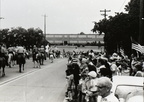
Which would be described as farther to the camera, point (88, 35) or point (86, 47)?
point (88, 35)

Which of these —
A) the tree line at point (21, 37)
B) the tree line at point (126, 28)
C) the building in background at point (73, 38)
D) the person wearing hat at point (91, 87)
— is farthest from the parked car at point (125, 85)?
the building in background at point (73, 38)

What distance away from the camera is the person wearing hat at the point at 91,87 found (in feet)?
28.1

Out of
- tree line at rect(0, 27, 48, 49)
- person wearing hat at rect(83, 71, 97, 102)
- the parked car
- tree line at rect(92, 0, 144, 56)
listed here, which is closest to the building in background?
tree line at rect(0, 27, 48, 49)

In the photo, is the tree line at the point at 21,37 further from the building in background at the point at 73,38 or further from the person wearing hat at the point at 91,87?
the person wearing hat at the point at 91,87

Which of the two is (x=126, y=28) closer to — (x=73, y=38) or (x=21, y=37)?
(x=21, y=37)

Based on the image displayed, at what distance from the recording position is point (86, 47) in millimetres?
97000

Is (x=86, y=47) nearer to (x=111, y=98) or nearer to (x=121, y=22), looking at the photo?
(x=121, y=22)

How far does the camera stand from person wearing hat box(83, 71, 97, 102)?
28.1ft

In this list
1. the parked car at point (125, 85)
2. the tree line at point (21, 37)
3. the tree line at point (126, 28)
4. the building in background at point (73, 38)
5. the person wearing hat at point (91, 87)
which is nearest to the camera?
the parked car at point (125, 85)

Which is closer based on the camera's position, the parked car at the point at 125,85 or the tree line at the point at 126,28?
the parked car at the point at 125,85

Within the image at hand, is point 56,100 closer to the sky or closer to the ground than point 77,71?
closer to the ground

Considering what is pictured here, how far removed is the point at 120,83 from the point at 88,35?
11577 centimetres

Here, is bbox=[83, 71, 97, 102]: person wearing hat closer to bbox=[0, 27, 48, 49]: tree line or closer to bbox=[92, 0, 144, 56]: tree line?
bbox=[92, 0, 144, 56]: tree line

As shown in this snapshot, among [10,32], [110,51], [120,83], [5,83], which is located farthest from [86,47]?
[120,83]
